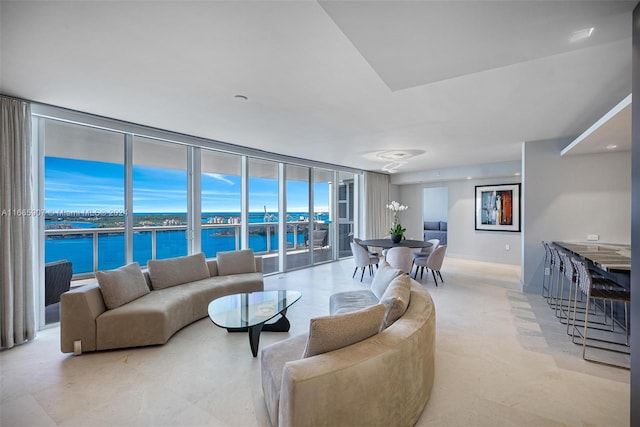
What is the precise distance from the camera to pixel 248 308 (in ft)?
9.76

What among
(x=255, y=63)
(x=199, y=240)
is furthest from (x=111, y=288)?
(x=255, y=63)

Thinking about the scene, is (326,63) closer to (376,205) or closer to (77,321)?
(77,321)

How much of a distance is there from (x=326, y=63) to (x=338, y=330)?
6.40 ft

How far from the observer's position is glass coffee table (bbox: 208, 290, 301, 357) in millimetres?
2604

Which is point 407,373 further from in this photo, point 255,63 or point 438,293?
point 438,293

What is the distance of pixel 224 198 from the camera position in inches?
215

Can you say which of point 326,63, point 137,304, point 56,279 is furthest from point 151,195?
point 326,63

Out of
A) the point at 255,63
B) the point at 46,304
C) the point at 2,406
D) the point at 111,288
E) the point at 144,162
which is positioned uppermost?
the point at 255,63

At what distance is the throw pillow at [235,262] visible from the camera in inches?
174

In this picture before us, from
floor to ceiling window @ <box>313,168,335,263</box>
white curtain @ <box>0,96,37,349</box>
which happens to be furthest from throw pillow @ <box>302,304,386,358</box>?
floor to ceiling window @ <box>313,168,335,263</box>

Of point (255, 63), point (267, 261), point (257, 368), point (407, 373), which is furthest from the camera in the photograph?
point (267, 261)

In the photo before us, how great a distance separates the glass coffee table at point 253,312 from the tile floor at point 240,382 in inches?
6.3

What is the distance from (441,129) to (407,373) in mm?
3505

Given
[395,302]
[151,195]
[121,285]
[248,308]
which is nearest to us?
[395,302]
